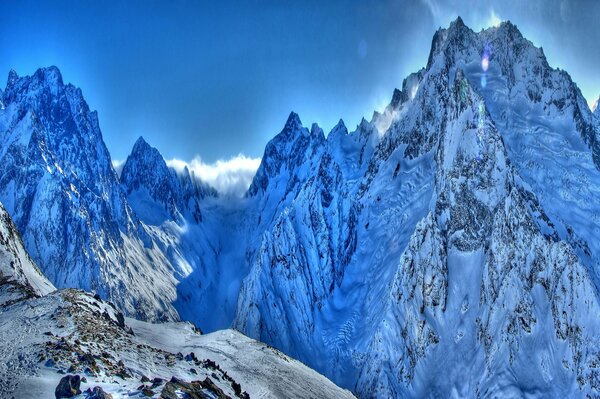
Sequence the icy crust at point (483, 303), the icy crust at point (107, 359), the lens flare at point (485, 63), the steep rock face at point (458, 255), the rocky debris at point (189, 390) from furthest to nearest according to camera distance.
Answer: the lens flare at point (485, 63)
the steep rock face at point (458, 255)
the icy crust at point (483, 303)
the icy crust at point (107, 359)
the rocky debris at point (189, 390)

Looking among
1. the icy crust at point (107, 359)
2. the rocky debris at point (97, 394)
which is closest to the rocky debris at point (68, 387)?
the icy crust at point (107, 359)

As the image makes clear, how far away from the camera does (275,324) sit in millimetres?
161875

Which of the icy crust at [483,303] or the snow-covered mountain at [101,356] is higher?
the icy crust at [483,303]

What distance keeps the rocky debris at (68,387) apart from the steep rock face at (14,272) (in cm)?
2842

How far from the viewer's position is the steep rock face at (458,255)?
107938 millimetres

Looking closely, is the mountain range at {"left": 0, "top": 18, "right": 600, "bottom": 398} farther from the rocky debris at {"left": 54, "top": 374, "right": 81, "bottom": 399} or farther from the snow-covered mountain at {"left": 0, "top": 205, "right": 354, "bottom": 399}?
the rocky debris at {"left": 54, "top": 374, "right": 81, "bottom": 399}

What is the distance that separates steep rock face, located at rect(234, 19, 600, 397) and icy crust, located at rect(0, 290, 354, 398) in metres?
50.0

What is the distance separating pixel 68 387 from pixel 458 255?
4463 inches

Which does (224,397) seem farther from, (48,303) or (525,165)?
(525,165)

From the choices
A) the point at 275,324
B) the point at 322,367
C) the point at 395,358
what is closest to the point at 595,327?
the point at 395,358

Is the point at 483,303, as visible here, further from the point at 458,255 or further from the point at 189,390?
the point at 189,390

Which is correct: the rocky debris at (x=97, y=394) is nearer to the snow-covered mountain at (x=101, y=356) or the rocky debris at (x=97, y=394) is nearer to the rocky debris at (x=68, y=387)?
the snow-covered mountain at (x=101, y=356)

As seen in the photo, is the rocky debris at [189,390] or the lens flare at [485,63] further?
the lens flare at [485,63]

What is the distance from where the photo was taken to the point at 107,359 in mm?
37531
